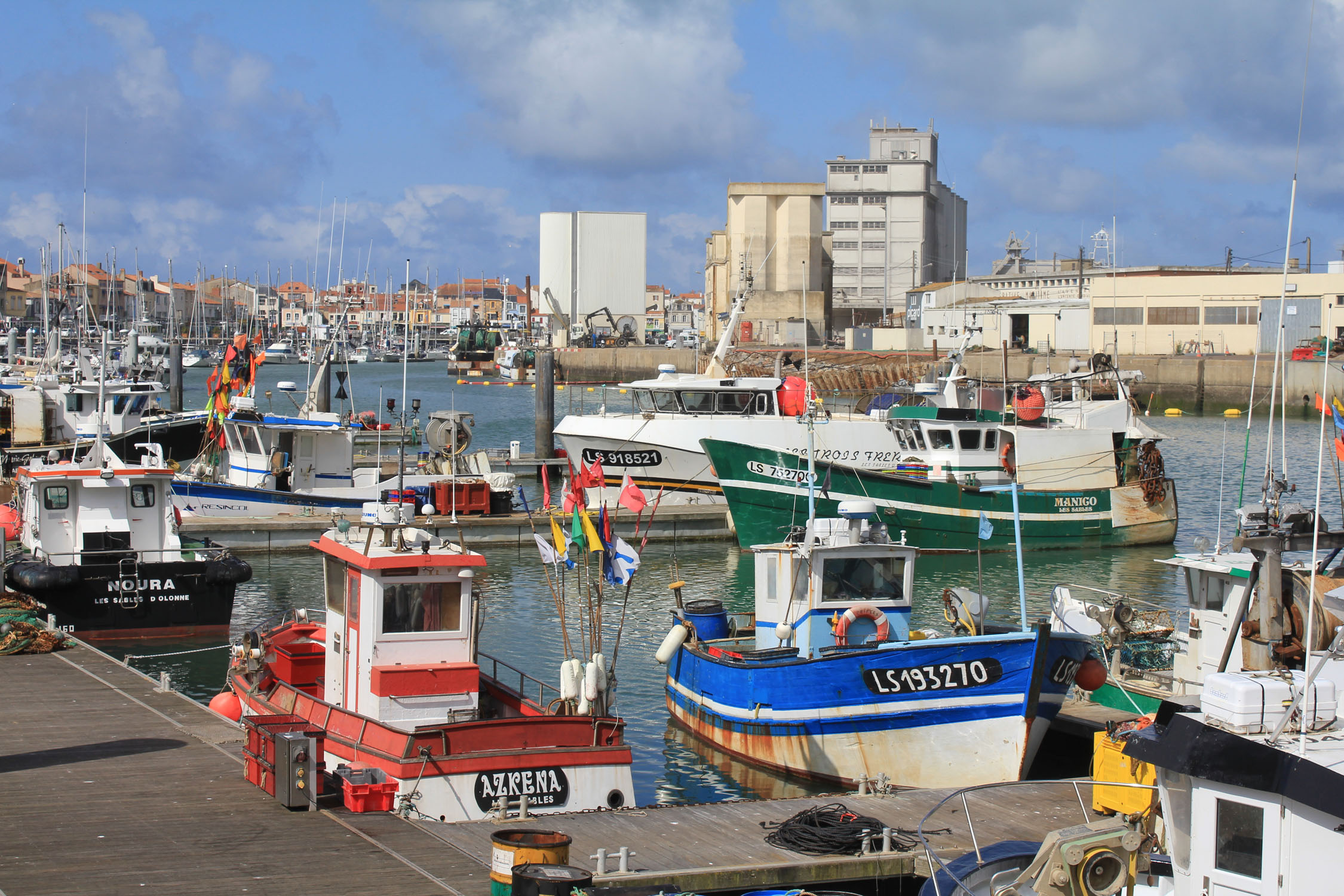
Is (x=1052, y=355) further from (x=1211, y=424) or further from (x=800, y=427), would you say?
(x=800, y=427)

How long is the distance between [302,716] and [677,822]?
388 centimetres

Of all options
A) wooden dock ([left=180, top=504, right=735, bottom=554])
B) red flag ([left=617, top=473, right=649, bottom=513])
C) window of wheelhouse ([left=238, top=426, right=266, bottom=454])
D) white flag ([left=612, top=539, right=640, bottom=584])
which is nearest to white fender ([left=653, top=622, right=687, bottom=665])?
red flag ([left=617, top=473, right=649, bottom=513])

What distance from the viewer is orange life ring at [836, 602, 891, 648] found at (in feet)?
46.3

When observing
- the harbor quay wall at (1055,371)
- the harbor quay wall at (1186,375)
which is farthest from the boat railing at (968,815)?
the harbor quay wall at (1186,375)

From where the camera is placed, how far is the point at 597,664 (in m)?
11.9

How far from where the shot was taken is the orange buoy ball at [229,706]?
14.6m

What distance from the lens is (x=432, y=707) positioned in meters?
11.4

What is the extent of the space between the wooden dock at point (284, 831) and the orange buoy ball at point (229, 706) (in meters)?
1.86

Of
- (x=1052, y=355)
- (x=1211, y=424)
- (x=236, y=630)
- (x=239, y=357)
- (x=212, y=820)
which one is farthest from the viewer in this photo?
(x=1052, y=355)

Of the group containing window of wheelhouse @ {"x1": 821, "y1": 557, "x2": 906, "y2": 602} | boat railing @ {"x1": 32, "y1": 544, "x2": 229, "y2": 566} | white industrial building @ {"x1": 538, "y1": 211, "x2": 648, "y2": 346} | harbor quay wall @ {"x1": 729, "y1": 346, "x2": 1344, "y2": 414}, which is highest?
white industrial building @ {"x1": 538, "y1": 211, "x2": 648, "y2": 346}

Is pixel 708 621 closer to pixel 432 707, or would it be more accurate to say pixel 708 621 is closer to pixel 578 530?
pixel 578 530

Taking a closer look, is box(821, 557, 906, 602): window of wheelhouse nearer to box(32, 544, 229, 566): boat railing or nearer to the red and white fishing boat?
the red and white fishing boat

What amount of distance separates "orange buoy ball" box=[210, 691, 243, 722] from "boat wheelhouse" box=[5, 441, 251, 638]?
522 cm

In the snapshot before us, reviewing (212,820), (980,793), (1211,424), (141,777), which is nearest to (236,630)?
(141,777)
